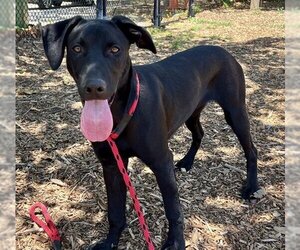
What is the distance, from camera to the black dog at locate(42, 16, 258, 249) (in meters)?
2.56

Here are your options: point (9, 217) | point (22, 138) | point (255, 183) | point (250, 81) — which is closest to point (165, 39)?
point (250, 81)

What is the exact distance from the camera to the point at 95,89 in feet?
7.70

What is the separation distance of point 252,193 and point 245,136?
491 mm

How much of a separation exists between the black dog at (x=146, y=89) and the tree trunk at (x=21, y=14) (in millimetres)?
6389

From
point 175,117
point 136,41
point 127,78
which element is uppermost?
point 136,41

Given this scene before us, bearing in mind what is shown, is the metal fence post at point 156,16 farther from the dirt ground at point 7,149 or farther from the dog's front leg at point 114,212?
the dog's front leg at point 114,212

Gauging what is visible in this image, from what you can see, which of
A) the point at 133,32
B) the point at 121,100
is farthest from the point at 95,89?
the point at 133,32

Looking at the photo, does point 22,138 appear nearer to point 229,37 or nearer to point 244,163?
point 244,163

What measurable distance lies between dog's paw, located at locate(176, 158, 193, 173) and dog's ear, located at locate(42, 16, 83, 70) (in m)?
1.99

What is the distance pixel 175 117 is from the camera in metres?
3.36

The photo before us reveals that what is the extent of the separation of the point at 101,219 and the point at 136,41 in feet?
4.86

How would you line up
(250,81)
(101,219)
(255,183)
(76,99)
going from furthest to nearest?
(250,81) → (76,99) → (255,183) → (101,219)

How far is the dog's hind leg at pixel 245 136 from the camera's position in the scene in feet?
12.8

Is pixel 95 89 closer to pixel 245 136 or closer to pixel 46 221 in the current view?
pixel 46 221
